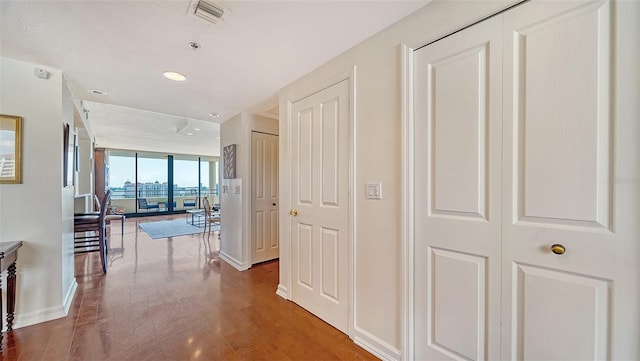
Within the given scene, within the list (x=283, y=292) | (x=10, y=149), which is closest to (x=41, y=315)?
(x=10, y=149)

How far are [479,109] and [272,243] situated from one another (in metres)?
3.39

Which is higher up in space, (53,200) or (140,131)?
(140,131)

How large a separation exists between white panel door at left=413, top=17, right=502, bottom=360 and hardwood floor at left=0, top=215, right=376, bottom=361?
0.67 metres

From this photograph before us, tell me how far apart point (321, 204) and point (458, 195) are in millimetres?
1155

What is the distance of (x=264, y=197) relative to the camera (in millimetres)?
3857

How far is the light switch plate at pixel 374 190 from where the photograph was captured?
5.84 feet

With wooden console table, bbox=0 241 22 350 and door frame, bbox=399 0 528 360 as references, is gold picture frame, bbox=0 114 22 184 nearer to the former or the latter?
wooden console table, bbox=0 241 22 350

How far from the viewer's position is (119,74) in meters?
2.36

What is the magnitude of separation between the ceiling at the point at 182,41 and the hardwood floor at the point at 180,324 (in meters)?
2.23

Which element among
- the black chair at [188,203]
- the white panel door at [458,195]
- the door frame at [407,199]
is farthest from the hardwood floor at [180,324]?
the black chair at [188,203]

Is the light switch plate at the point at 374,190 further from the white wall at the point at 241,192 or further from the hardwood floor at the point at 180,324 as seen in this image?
the white wall at the point at 241,192

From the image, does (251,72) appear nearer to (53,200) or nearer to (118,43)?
(118,43)

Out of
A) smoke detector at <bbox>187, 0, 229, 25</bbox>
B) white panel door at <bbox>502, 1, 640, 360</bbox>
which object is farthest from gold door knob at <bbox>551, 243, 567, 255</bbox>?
smoke detector at <bbox>187, 0, 229, 25</bbox>

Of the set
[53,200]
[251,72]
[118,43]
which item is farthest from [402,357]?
[53,200]
